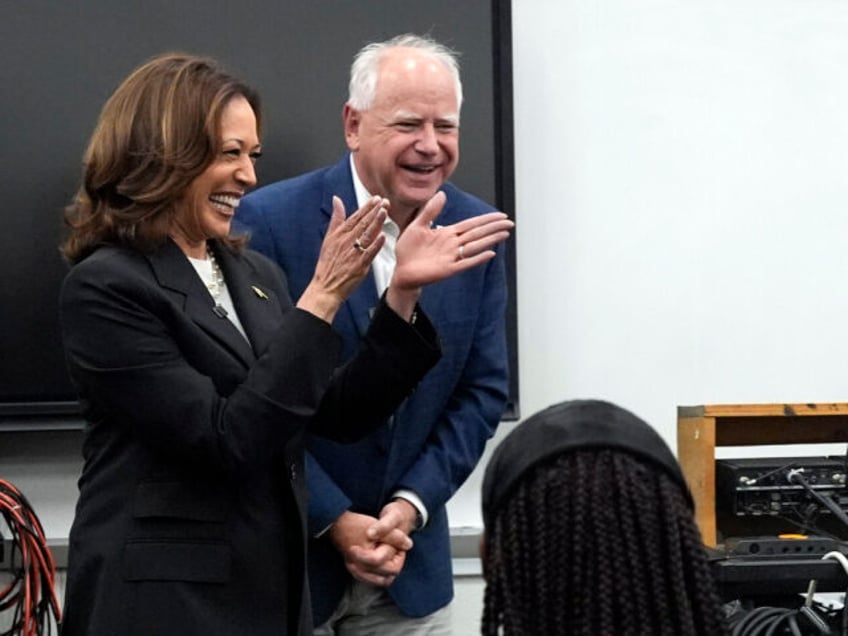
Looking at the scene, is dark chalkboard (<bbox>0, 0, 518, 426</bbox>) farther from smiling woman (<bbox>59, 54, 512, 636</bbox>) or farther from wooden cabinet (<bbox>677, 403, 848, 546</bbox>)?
smiling woman (<bbox>59, 54, 512, 636</bbox>)

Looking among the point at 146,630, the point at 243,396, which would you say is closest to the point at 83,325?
the point at 243,396

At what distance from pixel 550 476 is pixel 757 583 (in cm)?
106

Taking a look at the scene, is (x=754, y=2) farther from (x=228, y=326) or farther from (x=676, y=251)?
(x=228, y=326)

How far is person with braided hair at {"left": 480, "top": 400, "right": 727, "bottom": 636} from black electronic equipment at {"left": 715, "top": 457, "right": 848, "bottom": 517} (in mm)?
1152

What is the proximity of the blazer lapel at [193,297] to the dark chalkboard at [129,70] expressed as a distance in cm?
147

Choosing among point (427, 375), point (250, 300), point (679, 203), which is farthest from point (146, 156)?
point (679, 203)

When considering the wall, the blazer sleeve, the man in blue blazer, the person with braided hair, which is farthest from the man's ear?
the person with braided hair

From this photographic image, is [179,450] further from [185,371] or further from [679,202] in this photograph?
[679,202]

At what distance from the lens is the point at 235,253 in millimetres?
1959

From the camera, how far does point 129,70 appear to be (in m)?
3.21

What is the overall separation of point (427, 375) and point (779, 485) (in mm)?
597

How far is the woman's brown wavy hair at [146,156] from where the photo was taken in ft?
5.85

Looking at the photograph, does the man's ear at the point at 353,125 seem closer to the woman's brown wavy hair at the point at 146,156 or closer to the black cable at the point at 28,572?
the woman's brown wavy hair at the point at 146,156

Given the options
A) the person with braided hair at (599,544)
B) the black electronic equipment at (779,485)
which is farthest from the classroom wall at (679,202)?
the person with braided hair at (599,544)
